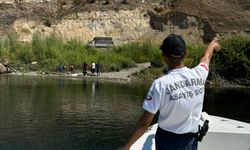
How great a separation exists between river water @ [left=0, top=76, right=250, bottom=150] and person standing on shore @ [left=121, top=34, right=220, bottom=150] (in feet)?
37.1

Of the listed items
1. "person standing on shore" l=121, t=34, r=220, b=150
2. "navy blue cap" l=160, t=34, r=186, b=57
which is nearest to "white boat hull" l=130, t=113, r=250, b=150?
"person standing on shore" l=121, t=34, r=220, b=150

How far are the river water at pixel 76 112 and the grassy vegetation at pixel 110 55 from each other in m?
5.54

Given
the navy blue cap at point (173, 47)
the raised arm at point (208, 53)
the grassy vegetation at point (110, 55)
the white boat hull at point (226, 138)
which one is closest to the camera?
the navy blue cap at point (173, 47)

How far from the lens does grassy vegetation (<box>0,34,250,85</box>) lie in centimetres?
4453

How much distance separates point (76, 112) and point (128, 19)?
47.4 m

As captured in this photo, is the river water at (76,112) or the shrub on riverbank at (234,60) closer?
the river water at (76,112)

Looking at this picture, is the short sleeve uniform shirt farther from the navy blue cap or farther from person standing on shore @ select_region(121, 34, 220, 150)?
the navy blue cap

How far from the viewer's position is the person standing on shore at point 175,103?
546 cm

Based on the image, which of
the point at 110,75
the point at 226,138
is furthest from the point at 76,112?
the point at 110,75

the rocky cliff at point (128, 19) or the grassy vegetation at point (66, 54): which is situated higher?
the rocky cliff at point (128, 19)

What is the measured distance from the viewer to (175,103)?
219 inches

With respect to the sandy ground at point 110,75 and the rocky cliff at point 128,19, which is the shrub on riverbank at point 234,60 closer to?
the sandy ground at point 110,75

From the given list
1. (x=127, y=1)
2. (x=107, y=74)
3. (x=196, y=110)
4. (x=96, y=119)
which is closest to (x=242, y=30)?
(x=127, y=1)

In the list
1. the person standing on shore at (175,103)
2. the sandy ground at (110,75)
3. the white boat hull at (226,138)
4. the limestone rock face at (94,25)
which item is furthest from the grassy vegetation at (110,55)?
the person standing on shore at (175,103)
